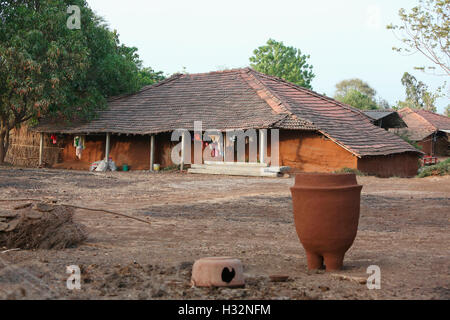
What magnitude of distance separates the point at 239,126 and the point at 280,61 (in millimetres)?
32424

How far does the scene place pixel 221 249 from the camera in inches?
253

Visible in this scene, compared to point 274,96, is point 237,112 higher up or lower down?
lower down

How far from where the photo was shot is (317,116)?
23.1m

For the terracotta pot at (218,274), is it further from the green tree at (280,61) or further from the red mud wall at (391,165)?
the green tree at (280,61)

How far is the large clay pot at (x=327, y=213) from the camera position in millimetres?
4965

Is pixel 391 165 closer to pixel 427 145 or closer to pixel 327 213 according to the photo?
pixel 427 145

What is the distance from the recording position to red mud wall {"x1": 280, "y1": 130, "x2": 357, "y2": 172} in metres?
21.2

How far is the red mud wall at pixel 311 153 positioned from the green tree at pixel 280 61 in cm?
2969

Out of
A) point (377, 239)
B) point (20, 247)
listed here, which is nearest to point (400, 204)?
point (377, 239)

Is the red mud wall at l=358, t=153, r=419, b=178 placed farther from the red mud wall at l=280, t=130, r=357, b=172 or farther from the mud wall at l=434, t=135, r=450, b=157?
the mud wall at l=434, t=135, r=450, b=157

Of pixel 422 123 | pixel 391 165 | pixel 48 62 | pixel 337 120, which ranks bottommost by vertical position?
pixel 391 165

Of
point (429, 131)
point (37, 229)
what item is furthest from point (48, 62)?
point (429, 131)

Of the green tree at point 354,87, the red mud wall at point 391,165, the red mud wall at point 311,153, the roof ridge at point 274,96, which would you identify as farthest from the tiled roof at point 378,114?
the green tree at point 354,87

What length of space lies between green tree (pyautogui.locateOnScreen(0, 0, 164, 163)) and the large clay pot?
60.6 feet
